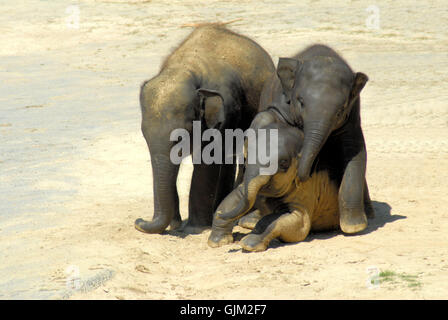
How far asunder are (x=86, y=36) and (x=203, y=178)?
40.5ft

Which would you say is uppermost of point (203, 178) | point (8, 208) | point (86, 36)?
point (203, 178)

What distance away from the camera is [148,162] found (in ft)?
38.0

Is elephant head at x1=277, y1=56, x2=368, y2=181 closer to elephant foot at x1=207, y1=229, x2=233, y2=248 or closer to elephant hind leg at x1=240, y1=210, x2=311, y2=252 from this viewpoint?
elephant hind leg at x1=240, y1=210, x2=311, y2=252

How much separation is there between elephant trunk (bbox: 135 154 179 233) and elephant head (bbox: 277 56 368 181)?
1198 mm

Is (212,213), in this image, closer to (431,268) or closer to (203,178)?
(203,178)

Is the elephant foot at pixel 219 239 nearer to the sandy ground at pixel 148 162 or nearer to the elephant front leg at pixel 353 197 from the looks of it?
the sandy ground at pixel 148 162

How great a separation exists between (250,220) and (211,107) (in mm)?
1231

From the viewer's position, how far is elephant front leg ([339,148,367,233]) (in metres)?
7.75

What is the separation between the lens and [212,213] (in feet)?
28.6

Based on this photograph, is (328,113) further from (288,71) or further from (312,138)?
(288,71)

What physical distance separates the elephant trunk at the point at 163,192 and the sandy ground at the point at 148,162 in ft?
0.60

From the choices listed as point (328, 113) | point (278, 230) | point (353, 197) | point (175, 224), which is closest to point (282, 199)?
point (278, 230)

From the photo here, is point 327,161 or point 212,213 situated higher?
point 327,161

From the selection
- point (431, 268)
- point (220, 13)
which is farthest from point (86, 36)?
point (431, 268)
